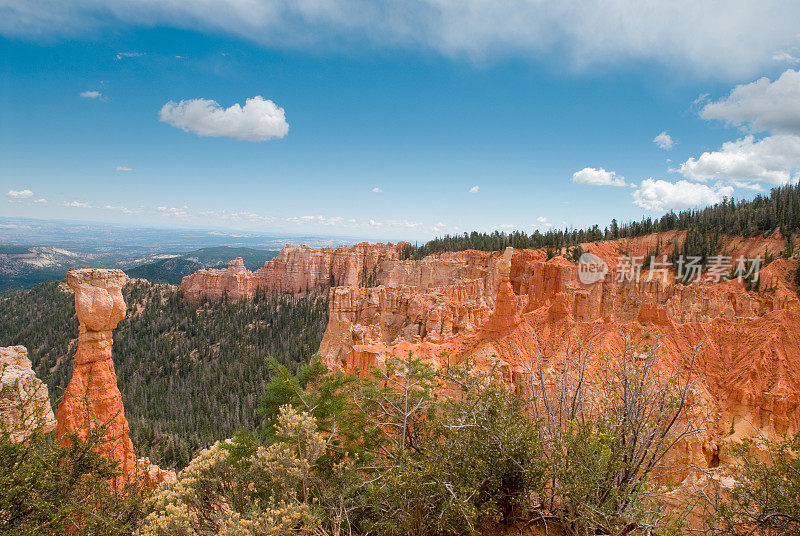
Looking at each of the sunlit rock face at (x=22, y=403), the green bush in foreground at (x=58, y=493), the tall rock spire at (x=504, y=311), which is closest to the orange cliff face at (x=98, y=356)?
the sunlit rock face at (x=22, y=403)

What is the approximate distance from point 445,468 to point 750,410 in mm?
21183

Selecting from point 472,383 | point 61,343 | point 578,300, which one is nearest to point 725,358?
point 578,300

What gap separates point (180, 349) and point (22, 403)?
217 feet

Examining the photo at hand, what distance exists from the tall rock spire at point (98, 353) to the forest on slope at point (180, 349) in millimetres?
22802

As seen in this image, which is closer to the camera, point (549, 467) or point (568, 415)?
point (549, 467)

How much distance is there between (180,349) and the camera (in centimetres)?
6638

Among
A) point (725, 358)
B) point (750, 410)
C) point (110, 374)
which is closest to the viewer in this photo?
point (110, 374)

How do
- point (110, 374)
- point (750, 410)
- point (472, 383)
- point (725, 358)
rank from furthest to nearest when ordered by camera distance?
point (725, 358) < point (750, 410) < point (110, 374) < point (472, 383)

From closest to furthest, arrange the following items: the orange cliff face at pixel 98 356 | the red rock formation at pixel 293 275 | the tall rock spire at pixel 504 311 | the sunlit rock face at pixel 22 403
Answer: the sunlit rock face at pixel 22 403
the orange cliff face at pixel 98 356
the tall rock spire at pixel 504 311
the red rock formation at pixel 293 275

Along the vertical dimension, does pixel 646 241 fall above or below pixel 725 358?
above

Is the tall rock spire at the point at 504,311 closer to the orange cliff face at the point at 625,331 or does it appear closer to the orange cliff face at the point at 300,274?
the orange cliff face at the point at 625,331

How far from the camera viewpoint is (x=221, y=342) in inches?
2675

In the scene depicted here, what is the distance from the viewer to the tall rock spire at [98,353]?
38.0 feet

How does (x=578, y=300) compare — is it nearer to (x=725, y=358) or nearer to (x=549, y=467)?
(x=725, y=358)
